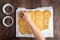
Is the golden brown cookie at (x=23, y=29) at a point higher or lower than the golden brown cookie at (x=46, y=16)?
lower

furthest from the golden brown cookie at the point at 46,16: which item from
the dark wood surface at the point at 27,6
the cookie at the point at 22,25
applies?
the cookie at the point at 22,25

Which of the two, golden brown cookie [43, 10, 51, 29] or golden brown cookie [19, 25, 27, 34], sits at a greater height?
golden brown cookie [43, 10, 51, 29]

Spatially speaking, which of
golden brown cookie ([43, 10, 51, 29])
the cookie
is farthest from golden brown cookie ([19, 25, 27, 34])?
golden brown cookie ([43, 10, 51, 29])

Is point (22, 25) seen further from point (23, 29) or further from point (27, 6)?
point (27, 6)

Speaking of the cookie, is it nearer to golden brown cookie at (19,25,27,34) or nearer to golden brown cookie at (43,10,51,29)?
golden brown cookie at (19,25,27,34)

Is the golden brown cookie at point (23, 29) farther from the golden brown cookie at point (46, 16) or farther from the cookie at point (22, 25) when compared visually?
the golden brown cookie at point (46, 16)

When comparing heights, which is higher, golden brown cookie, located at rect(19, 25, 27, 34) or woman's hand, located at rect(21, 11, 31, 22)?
woman's hand, located at rect(21, 11, 31, 22)

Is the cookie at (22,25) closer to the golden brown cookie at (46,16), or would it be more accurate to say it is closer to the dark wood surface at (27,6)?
the dark wood surface at (27,6)

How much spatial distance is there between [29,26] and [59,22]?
8.4 inches

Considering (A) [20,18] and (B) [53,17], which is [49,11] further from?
(A) [20,18]

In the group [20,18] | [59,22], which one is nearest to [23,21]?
[20,18]

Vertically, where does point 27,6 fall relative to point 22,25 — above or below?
above

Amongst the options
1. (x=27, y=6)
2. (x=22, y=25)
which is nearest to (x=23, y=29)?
(x=22, y=25)

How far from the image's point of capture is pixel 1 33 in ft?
3.44
